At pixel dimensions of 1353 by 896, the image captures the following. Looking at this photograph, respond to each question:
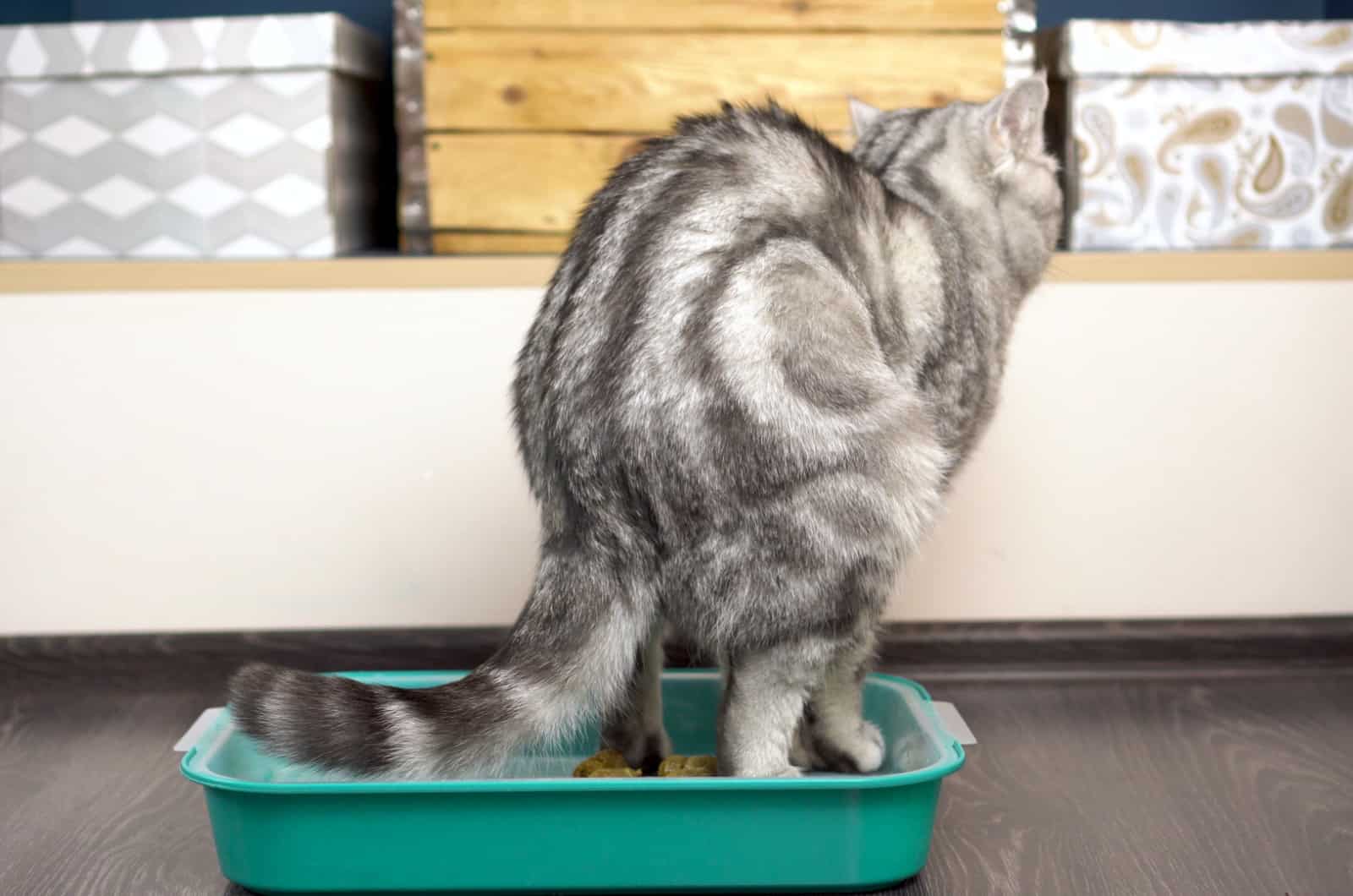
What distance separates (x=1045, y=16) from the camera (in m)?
2.28

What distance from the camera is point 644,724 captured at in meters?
1.49

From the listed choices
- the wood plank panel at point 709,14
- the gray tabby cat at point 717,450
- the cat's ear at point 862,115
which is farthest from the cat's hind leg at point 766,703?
the wood plank panel at point 709,14

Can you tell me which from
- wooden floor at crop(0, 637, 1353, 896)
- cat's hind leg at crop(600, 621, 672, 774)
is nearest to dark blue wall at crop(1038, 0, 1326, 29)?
wooden floor at crop(0, 637, 1353, 896)

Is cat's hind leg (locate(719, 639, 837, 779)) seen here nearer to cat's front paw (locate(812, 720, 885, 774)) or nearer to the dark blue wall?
cat's front paw (locate(812, 720, 885, 774))

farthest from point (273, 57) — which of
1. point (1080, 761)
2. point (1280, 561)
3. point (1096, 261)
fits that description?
point (1280, 561)

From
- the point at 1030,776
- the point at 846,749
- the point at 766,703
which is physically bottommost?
the point at 1030,776

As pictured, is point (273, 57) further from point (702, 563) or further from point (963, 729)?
point (963, 729)

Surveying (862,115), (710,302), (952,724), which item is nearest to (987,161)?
(862,115)

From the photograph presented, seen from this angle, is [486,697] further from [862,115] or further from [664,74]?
[664,74]

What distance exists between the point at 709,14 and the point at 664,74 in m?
0.10

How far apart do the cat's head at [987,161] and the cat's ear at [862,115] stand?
0.07 m

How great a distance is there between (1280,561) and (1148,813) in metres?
0.66

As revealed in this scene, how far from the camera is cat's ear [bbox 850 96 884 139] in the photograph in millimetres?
1633

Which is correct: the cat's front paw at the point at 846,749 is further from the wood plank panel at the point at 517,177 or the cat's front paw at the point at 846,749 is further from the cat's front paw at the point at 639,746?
the wood plank panel at the point at 517,177
